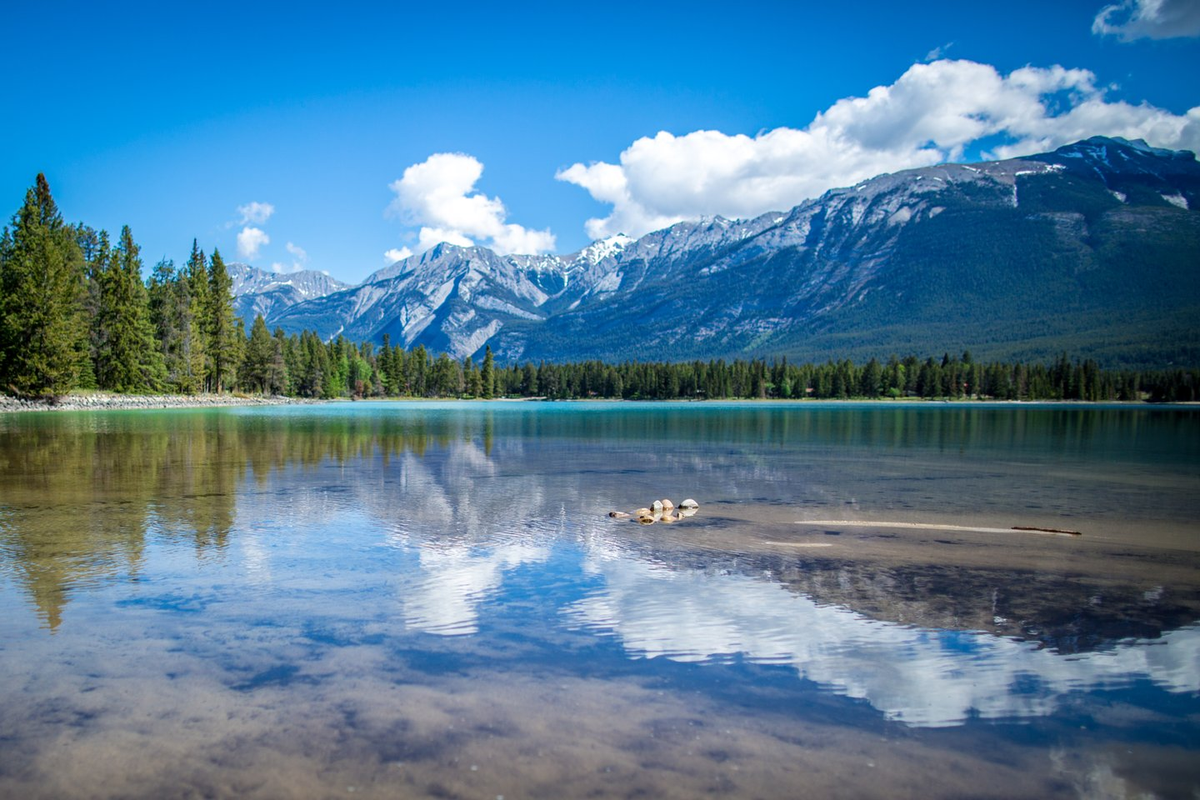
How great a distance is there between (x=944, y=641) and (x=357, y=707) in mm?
7841

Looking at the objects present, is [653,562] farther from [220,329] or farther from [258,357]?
[258,357]

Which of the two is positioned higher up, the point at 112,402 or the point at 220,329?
the point at 220,329

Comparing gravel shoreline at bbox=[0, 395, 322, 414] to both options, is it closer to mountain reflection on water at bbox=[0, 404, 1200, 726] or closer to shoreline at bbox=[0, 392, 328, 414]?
shoreline at bbox=[0, 392, 328, 414]

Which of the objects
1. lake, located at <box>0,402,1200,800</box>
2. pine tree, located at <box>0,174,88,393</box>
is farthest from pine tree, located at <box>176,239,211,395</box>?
lake, located at <box>0,402,1200,800</box>

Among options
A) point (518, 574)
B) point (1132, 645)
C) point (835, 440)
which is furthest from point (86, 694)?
point (835, 440)

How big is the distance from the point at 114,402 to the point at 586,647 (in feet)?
296

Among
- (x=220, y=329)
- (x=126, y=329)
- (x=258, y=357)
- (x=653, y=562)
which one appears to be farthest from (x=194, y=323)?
(x=653, y=562)

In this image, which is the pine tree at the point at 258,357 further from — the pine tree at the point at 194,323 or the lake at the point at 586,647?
the lake at the point at 586,647

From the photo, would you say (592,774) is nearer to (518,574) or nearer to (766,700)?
(766,700)

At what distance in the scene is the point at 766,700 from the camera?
8055mm

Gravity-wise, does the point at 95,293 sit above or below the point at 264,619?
above

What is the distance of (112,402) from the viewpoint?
81.2m

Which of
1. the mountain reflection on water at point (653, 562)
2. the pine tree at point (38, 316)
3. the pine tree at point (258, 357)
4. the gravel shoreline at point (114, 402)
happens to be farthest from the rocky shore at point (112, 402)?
the mountain reflection on water at point (653, 562)

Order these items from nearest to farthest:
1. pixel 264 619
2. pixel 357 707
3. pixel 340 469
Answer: pixel 357 707 → pixel 264 619 → pixel 340 469
